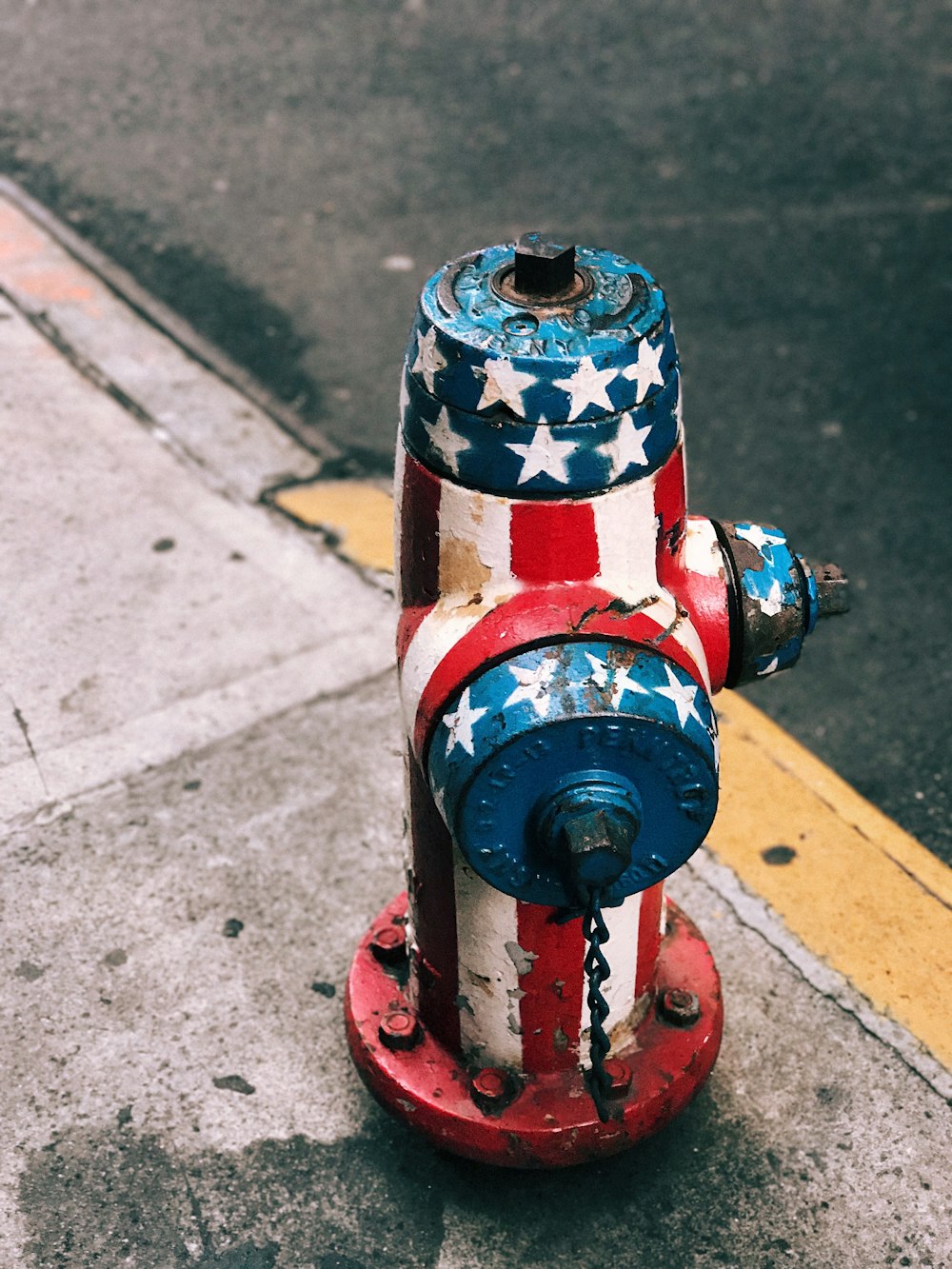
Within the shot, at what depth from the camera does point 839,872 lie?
2.44 metres

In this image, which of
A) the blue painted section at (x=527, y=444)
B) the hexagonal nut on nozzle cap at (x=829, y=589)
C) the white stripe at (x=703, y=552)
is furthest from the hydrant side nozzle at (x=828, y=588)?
the blue painted section at (x=527, y=444)

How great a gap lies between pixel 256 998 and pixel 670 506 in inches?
46.5

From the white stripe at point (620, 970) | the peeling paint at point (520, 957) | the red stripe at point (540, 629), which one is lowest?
the white stripe at point (620, 970)

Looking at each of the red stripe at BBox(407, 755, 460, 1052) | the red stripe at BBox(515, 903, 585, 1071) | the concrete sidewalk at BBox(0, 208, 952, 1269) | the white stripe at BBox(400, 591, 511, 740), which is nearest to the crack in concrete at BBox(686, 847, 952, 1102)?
the concrete sidewalk at BBox(0, 208, 952, 1269)

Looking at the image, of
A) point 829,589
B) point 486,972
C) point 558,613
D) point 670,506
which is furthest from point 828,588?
point 486,972

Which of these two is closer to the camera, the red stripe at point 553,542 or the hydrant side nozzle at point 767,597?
the red stripe at point 553,542

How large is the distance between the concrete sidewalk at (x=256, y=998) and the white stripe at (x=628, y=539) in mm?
983

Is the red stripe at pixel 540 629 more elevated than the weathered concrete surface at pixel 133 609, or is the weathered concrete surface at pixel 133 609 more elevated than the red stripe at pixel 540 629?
the red stripe at pixel 540 629

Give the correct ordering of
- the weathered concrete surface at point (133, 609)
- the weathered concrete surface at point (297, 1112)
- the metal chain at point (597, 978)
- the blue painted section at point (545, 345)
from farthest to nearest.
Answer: the weathered concrete surface at point (133, 609), the weathered concrete surface at point (297, 1112), the metal chain at point (597, 978), the blue painted section at point (545, 345)

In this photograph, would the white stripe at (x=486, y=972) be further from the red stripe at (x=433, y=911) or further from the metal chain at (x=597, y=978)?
the metal chain at (x=597, y=978)

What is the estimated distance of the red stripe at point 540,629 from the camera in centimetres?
148

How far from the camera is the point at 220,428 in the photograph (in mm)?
3725

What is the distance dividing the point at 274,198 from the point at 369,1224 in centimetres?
422

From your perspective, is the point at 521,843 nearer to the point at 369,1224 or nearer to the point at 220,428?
the point at 369,1224
